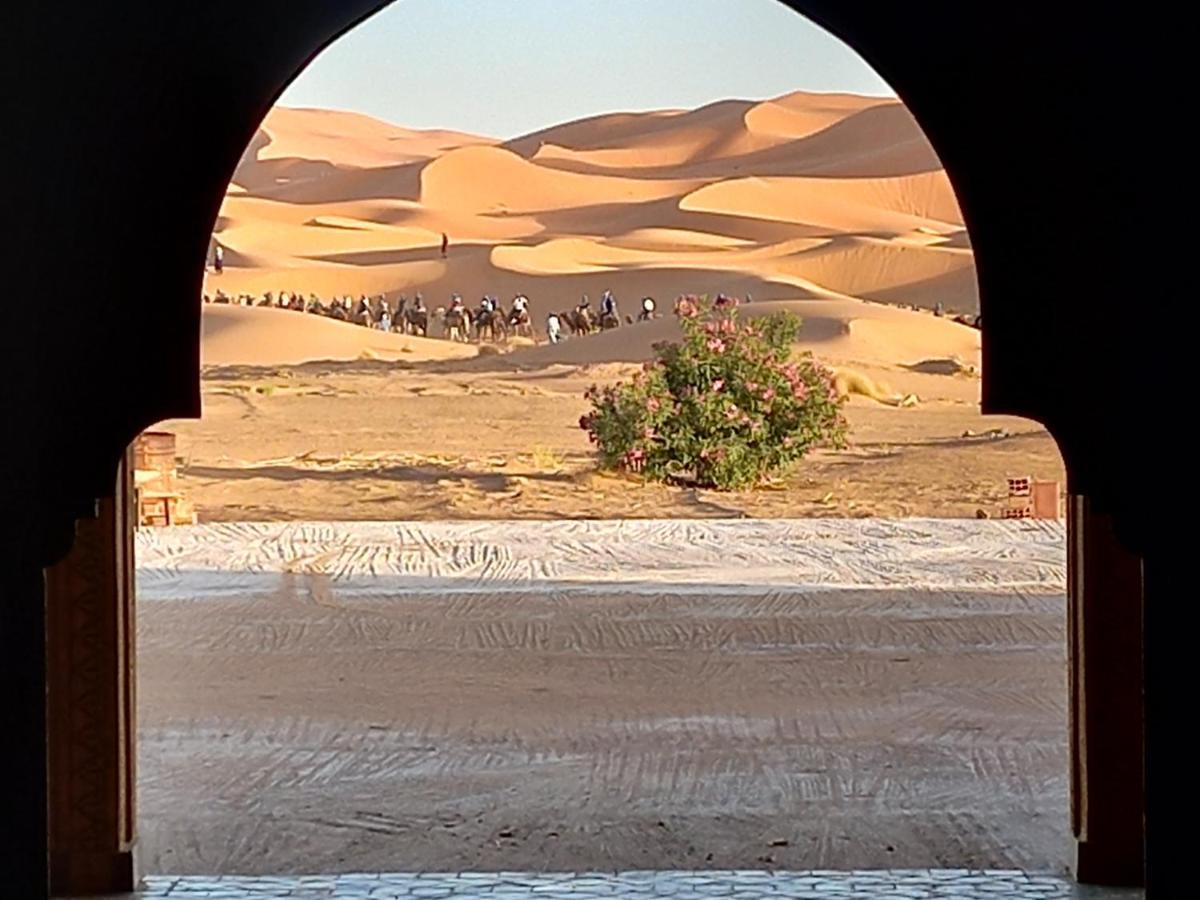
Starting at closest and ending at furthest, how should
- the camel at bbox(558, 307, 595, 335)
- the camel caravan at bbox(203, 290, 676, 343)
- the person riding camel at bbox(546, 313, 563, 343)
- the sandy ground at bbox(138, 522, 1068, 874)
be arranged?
the sandy ground at bbox(138, 522, 1068, 874) → the person riding camel at bbox(546, 313, 563, 343) → the camel at bbox(558, 307, 595, 335) → the camel caravan at bbox(203, 290, 676, 343)

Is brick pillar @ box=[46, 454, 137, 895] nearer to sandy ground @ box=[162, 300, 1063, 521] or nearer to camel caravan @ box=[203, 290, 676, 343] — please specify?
sandy ground @ box=[162, 300, 1063, 521]

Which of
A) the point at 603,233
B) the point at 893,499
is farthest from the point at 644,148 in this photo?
the point at 893,499

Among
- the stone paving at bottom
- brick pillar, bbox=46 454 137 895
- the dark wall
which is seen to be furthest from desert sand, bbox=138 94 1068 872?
the dark wall

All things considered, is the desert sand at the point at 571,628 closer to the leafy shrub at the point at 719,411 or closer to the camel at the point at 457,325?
the leafy shrub at the point at 719,411

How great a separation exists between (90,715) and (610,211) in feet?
168

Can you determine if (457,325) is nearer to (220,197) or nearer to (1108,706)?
(1108,706)

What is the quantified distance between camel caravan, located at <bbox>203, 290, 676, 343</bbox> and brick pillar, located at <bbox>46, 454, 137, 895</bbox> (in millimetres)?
28170

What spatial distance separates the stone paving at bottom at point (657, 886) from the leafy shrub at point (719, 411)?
1549cm

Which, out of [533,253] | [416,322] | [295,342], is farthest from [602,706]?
[533,253]

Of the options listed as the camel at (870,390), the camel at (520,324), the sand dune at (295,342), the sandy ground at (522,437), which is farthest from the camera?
the camel at (520,324)

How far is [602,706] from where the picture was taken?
11.8m

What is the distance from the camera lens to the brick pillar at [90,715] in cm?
672

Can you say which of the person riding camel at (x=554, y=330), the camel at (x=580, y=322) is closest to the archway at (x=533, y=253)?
the person riding camel at (x=554, y=330)

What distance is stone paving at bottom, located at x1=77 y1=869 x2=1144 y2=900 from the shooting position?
6.69 m
